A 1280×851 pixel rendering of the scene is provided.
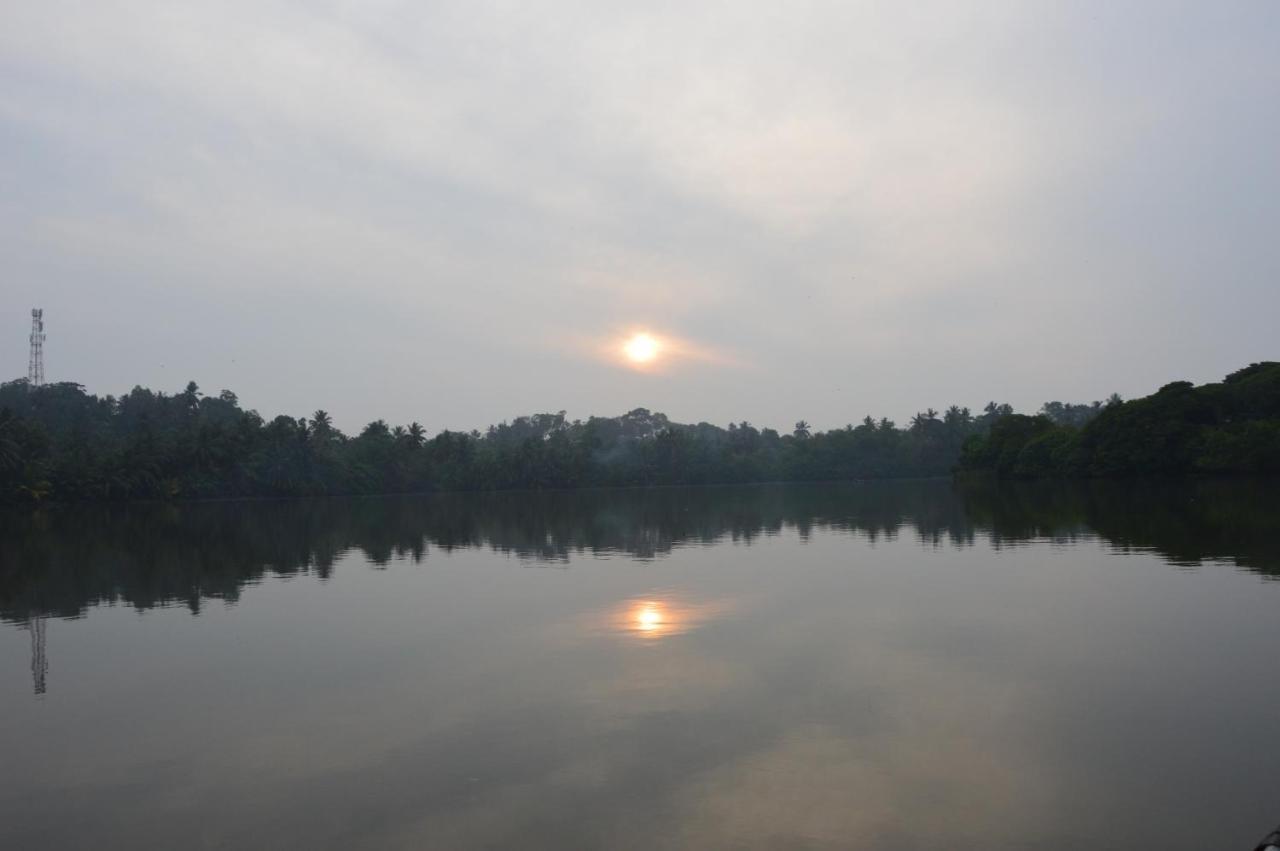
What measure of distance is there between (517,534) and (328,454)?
3300 inches

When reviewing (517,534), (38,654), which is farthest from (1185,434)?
(38,654)

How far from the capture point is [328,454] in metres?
119

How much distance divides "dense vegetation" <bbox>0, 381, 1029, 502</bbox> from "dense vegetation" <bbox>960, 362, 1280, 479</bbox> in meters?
71.5

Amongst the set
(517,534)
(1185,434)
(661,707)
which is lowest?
(661,707)

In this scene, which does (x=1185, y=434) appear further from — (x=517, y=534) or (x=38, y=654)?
(x=38, y=654)

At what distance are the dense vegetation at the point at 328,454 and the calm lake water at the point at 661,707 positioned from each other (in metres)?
75.0

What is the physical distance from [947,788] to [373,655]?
34.7 ft

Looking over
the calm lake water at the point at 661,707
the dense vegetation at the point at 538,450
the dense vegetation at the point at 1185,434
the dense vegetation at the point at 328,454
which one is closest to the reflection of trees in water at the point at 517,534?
the calm lake water at the point at 661,707

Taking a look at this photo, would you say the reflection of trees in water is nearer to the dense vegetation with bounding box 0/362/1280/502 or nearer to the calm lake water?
the calm lake water

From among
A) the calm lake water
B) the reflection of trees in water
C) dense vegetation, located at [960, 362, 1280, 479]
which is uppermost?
dense vegetation, located at [960, 362, 1280, 479]

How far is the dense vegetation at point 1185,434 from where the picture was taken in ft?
217

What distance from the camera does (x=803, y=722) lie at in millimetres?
11023

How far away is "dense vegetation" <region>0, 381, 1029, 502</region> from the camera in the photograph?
9269cm

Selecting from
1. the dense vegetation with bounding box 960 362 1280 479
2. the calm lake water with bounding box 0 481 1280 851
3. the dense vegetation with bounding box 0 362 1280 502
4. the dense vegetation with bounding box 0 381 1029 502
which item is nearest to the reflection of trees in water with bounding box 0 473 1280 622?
the calm lake water with bounding box 0 481 1280 851
